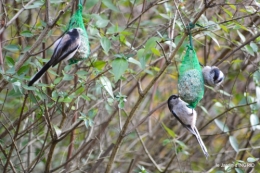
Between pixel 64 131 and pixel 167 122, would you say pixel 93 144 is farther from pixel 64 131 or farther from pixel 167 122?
pixel 167 122

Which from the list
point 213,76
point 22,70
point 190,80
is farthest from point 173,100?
point 22,70

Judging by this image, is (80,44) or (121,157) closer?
(80,44)

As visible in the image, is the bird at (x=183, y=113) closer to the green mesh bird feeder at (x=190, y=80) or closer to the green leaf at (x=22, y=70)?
the green mesh bird feeder at (x=190, y=80)

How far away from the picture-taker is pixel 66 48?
2010 mm

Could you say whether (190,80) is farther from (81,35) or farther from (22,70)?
(22,70)

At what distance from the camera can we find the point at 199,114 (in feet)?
13.5

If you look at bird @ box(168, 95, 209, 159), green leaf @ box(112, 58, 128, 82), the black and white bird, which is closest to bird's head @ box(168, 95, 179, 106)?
bird @ box(168, 95, 209, 159)

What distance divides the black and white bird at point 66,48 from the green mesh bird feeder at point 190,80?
1.84 feet

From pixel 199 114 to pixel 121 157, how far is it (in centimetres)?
81

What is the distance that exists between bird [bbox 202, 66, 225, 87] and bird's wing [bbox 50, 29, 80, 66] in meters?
0.67

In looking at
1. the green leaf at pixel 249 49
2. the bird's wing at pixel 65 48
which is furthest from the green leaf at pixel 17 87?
the green leaf at pixel 249 49

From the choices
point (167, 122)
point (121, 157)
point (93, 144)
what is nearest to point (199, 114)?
point (167, 122)

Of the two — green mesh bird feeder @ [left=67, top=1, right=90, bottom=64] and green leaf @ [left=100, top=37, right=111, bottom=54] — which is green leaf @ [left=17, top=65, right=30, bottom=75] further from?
Result: green leaf @ [left=100, top=37, right=111, bottom=54]

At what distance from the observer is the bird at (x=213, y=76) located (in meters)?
2.17
